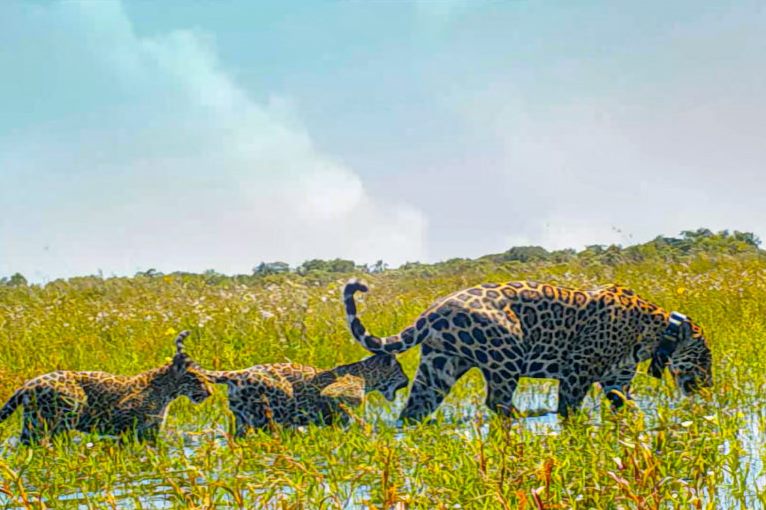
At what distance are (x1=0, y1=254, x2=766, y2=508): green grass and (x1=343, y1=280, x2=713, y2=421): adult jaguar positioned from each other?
26 cm

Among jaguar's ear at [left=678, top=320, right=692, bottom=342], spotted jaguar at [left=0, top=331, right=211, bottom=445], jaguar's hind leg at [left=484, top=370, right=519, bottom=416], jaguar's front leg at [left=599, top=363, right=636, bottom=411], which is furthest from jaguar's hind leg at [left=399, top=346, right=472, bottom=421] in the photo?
jaguar's ear at [left=678, top=320, right=692, bottom=342]

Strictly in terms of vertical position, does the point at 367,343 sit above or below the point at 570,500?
above

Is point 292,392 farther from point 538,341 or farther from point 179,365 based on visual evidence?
point 538,341

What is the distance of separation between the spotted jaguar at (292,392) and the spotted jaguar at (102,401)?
0.30 metres

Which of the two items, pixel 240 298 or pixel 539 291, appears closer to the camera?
pixel 539 291

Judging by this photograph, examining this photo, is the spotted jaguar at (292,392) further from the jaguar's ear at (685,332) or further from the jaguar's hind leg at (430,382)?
the jaguar's ear at (685,332)

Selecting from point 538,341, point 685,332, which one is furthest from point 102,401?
point 685,332

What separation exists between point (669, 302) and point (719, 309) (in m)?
0.70

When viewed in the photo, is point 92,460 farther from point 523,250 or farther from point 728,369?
point 523,250

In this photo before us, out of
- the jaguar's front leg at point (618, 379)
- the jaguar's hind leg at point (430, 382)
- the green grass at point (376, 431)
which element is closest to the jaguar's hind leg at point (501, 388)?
the green grass at point (376, 431)

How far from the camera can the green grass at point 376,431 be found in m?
4.95

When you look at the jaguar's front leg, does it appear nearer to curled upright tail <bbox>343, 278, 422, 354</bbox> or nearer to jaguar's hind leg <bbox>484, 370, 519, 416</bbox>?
jaguar's hind leg <bbox>484, 370, 519, 416</bbox>

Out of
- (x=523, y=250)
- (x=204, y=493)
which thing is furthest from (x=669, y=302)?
(x=523, y=250)

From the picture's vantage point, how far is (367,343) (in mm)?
7996
